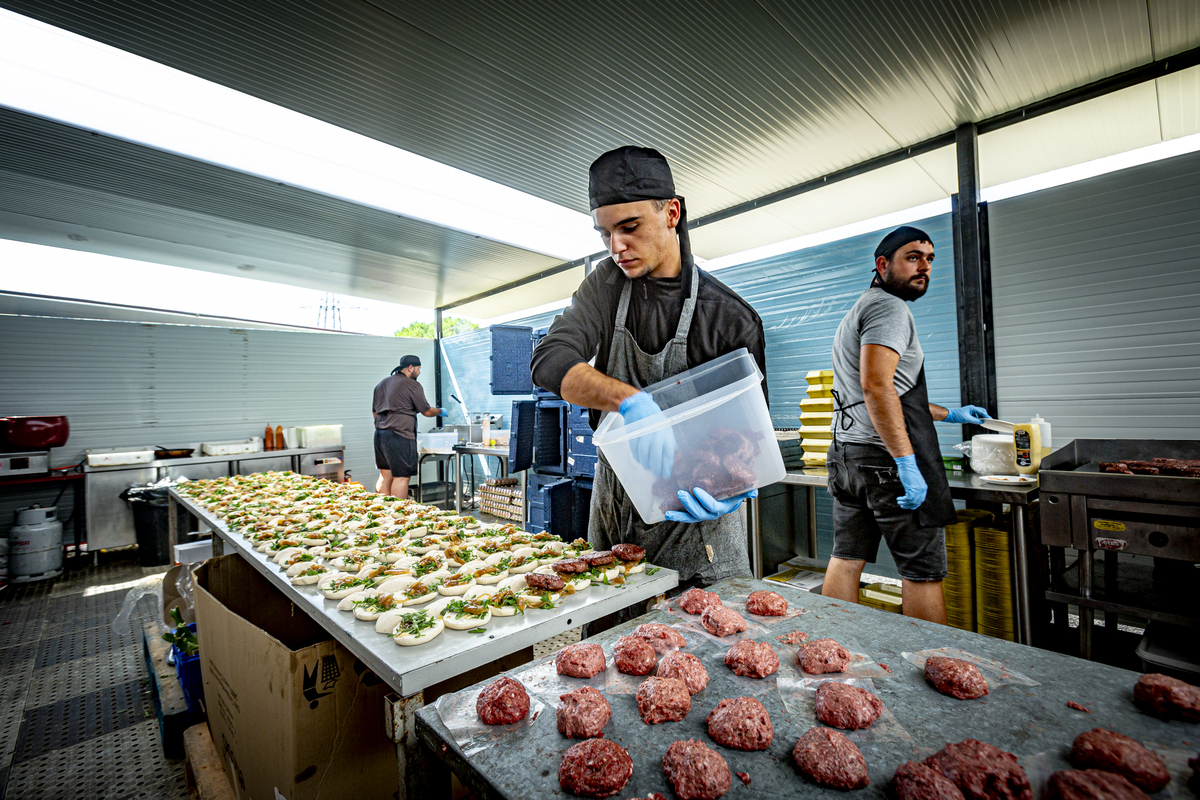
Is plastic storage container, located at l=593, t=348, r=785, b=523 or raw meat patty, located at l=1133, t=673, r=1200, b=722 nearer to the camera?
raw meat patty, located at l=1133, t=673, r=1200, b=722

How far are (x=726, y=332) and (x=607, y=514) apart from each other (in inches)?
31.5

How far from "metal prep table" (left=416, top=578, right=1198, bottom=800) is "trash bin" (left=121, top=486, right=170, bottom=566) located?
20.7 ft

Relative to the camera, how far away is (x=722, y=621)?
3.90ft

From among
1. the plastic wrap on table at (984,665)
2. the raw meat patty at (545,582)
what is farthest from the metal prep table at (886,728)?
the raw meat patty at (545,582)

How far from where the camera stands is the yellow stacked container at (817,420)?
366 cm

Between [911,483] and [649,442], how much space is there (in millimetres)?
1429

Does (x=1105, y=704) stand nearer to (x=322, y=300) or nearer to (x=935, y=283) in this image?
(x=935, y=283)

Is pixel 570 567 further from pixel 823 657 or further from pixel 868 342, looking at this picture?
pixel 868 342

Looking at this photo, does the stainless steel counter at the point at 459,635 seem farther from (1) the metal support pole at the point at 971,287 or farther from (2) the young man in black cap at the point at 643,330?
(1) the metal support pole at the point at 971,287

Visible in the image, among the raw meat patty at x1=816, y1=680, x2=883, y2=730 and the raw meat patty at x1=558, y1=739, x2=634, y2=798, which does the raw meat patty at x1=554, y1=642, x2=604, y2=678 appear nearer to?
the raw meat patty at x1=558, y1=739, x2=634, y2=798

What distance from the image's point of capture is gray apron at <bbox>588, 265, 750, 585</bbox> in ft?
5.51

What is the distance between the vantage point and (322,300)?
9.18 metres

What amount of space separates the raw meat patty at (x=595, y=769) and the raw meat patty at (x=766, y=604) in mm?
617

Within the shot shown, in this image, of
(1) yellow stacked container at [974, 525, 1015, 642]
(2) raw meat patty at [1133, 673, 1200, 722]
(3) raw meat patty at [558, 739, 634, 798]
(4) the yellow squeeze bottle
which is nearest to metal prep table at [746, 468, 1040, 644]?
(1) yellow stacked container at [974, 525, 1015, 642]
